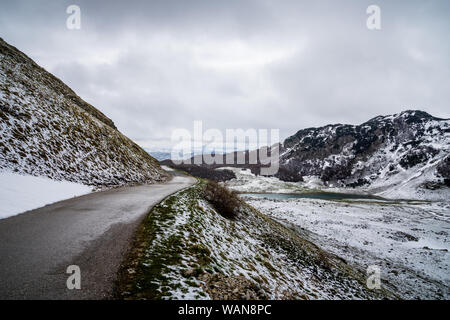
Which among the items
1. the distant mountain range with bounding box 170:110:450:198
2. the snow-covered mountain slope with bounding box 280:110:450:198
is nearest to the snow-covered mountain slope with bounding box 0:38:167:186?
the snow-covered mountain slope with bounding box 280:110:450:198

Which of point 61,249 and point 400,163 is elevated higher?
point 400,163

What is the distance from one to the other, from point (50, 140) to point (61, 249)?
695 inches

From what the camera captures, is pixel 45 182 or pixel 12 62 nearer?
pixel 45 182

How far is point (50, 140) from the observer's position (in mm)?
18688

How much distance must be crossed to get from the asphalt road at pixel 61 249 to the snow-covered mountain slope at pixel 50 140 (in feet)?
24.3

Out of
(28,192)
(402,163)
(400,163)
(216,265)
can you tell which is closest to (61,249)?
(216,265)

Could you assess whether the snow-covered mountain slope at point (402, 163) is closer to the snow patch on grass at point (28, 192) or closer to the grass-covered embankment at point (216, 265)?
the grass-covered embankment at point (216, 265)

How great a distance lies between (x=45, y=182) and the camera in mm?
14039

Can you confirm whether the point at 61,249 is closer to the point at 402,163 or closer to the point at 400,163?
the point at 402,163

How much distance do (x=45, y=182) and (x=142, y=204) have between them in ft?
25.3

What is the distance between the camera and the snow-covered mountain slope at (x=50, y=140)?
15.5 metres

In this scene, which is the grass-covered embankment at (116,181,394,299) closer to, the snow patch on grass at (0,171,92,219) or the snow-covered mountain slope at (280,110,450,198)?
the snow patch on grass at (0,171,92,219)

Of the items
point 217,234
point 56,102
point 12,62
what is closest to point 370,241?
point 217,234
